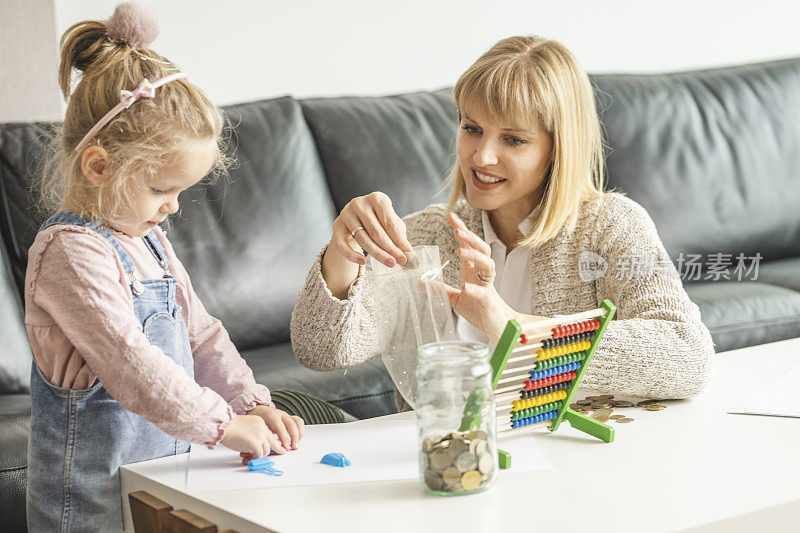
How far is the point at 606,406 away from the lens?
1195 mm

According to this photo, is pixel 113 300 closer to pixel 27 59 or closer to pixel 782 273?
pixel 27 59

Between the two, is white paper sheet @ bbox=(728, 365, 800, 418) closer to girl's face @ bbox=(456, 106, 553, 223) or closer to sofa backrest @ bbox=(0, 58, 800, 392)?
girl's face @ bbox=(456, 106, 553, 223)

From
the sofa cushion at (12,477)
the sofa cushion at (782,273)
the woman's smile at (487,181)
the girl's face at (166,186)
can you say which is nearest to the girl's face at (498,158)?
the woman's smile at (487,181)

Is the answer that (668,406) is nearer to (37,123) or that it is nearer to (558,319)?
(558,319)

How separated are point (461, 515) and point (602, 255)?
0.76 meters

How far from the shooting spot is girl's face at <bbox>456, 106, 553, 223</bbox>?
1.50 meters

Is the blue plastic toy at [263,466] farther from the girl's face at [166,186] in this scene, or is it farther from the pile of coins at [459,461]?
the girl's face at [166,186]

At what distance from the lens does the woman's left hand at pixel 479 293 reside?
118cm

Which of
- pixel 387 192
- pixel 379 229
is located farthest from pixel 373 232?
pixel 387 192

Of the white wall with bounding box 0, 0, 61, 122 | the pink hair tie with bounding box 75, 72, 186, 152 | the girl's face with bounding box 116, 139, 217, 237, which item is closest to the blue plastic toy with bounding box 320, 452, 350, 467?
the girl's face with bounding box 116, 139, 217, 237

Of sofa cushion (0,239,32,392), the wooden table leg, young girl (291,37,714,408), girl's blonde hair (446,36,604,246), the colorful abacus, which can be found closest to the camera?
the wooden table leg

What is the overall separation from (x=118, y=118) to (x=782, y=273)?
2.15 m

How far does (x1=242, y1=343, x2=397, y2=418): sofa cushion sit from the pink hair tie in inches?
34.4

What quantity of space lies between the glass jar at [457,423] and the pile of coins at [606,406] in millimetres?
288
